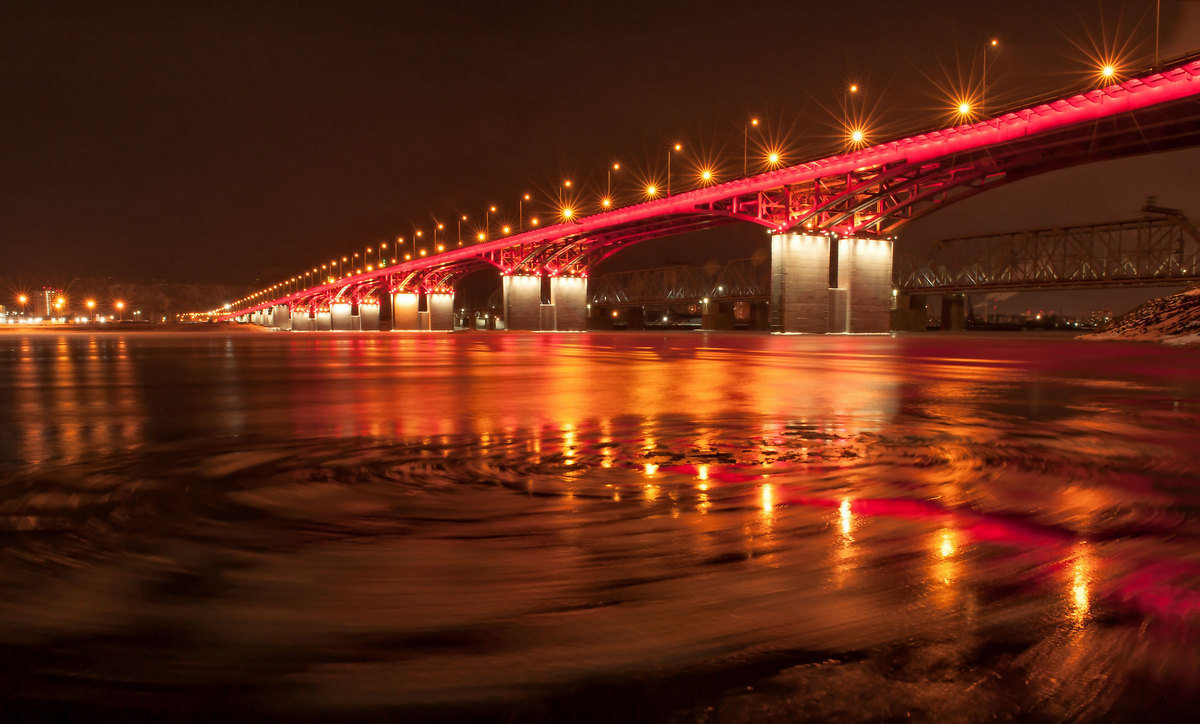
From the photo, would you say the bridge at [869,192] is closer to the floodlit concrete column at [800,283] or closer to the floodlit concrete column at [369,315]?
the floodlit concrete column at [800,283]

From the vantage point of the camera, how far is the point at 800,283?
51406 mm

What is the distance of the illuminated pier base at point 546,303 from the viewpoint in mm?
89688

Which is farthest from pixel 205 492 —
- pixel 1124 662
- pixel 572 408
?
pixel 572 408

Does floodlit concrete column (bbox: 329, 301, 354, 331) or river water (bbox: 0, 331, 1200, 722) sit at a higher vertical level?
floodlit concrete column (bbox: 329, 301, 354, 331)

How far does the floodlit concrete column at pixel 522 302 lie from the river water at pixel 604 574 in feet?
269

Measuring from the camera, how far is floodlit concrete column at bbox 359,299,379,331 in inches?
5930

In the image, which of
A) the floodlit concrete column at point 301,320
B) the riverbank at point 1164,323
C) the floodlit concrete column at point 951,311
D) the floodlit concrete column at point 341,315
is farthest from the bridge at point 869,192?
the floodlit concrete column at point 301,320

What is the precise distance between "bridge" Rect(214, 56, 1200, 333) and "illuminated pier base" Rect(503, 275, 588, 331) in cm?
360

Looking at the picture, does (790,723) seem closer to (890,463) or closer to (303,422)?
(890,463)

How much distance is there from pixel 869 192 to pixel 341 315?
5071 inches

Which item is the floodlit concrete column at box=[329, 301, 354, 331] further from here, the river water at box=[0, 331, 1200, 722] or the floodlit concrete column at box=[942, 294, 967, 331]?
the river water at box=[0, 331, 1200, 722]

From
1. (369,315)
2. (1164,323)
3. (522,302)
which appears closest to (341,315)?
(369,315)

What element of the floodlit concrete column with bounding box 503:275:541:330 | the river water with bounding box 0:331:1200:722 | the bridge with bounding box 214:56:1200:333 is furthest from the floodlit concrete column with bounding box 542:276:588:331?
the river water with bounding box 0:331:1200:722

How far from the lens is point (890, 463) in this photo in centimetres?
621
